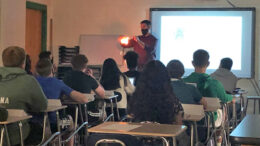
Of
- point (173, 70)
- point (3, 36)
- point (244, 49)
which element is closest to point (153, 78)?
point (173, 70)

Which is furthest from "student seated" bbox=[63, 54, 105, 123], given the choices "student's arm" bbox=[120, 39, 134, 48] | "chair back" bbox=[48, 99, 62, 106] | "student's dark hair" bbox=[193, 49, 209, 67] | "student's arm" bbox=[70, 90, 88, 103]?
"student's arm" bbox=[120, 39, 134, 48]

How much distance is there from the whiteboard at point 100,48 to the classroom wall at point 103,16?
120 millimetres

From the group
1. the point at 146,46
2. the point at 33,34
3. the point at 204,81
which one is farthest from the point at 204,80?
the point at 33,34

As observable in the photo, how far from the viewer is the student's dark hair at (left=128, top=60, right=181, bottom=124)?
3.11 m

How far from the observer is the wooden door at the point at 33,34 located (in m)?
8.19

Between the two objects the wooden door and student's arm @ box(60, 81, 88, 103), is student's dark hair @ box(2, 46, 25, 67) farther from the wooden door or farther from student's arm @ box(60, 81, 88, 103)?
the wooden door

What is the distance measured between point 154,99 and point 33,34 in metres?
5.71

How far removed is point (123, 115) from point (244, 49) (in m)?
3.20

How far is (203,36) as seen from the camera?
8055 millimetres

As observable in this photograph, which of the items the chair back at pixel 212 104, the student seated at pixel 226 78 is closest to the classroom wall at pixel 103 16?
the student seated at pixel 226 78

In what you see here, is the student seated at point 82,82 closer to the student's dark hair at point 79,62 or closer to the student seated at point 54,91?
the student's dark hair at point 79,62

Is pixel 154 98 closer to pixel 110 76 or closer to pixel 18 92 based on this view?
pixel 18 92

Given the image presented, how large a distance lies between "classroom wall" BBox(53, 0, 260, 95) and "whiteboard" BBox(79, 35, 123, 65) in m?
0.12

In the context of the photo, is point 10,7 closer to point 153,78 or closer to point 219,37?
point 219,37
